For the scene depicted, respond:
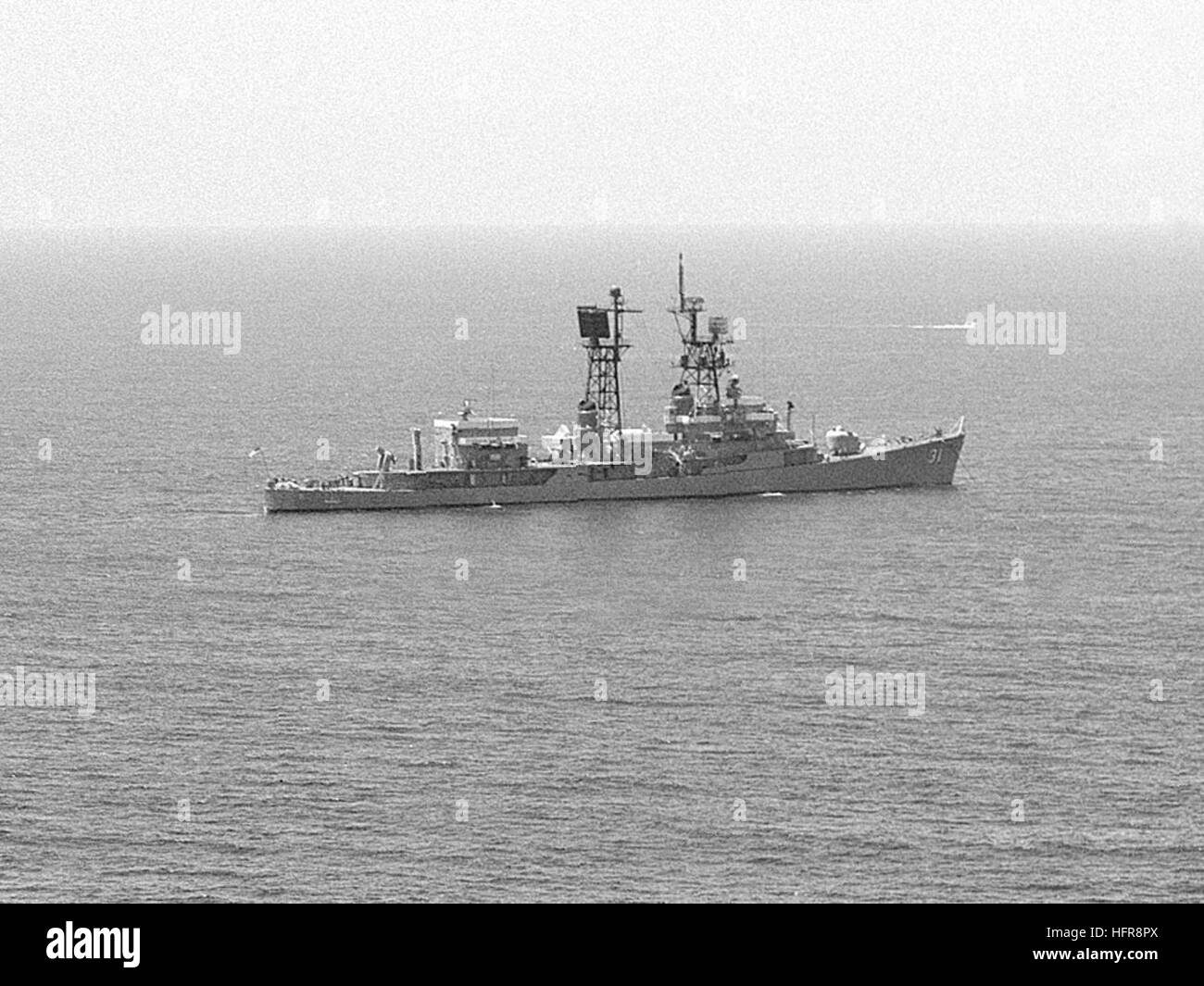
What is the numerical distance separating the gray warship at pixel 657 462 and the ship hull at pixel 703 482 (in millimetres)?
62

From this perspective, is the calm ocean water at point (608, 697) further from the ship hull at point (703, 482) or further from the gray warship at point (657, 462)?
the gray warship at point (657, 462)

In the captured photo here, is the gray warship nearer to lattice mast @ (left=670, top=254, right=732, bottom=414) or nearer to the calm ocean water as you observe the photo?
lattice mast @ (left=670, top=254, right=732, bottom=414)

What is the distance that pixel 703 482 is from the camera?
473 feet

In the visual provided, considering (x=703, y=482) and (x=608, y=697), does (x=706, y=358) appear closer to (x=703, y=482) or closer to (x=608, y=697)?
(x=703, y=482)

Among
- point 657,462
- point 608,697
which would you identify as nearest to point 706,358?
point 657,462

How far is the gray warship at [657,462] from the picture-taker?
14150 centimetres

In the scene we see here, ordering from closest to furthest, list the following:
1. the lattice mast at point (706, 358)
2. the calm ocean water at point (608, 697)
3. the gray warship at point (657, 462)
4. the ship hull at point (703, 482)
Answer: the calm ocean water at point (608, 697), the ship hull at point (703, 482), the gray warship at point (657, 462), the lattice mast at point (706, 358)

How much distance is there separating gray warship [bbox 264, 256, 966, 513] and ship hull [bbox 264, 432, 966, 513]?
2.4 inches

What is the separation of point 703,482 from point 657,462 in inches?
136

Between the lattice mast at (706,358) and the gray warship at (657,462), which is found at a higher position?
the lattice mast at (706,358)

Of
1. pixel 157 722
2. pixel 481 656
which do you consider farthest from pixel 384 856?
pixel 481 656

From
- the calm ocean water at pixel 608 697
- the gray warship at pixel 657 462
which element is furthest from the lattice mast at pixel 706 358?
the calm ocean water at pixel 608 697
